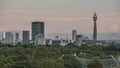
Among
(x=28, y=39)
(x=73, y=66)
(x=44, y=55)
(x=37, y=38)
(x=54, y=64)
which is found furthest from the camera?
(x=28, y=39)

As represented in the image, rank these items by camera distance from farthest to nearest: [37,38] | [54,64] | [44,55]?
[37,38] < [44,55] < [54,64]

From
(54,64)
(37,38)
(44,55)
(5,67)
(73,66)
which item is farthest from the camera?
(37,38)

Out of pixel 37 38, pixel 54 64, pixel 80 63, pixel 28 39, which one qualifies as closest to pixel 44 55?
pixel 80 63

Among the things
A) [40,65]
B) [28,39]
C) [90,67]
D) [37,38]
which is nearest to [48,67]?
[40,65]

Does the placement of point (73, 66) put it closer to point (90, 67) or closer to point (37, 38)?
point (90, 67)

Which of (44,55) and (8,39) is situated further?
(8,39)

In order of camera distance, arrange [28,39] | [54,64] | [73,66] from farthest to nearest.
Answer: [28,39]
[73,66]
[54,64]

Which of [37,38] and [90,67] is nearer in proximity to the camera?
[90,67]

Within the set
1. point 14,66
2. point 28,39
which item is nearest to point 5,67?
point 14,66

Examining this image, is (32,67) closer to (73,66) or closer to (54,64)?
(54,64)
